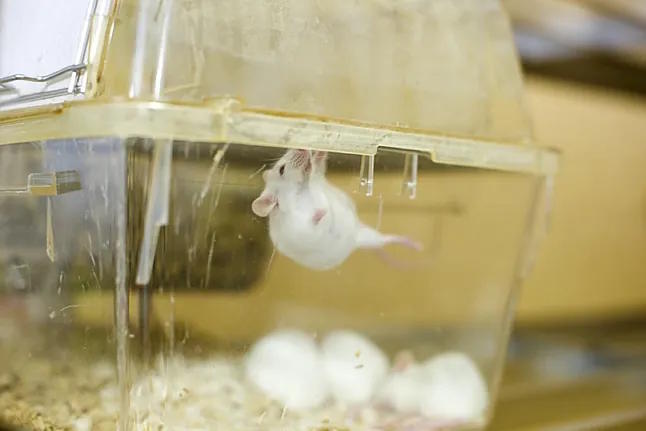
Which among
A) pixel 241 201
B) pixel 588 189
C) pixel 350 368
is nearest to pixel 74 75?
pixel 241 201

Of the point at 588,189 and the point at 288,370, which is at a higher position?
the point at 588,189

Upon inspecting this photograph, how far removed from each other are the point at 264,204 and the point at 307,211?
29 millimetres

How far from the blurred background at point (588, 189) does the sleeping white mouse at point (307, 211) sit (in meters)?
0.60

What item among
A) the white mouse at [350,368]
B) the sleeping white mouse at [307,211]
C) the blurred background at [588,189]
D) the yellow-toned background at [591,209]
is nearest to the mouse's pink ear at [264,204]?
the sleeping white mouse at [307,211]

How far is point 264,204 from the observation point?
18.0 inches

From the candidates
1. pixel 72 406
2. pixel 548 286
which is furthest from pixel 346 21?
pixel 548 286

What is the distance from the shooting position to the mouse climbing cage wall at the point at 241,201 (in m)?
0.43

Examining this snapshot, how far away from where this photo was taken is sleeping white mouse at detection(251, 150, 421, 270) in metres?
0.46

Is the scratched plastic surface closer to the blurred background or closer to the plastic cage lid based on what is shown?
the plastic cage lid

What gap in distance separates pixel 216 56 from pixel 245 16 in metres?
0.03

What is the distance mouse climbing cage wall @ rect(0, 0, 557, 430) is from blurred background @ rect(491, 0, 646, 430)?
1.66 ft

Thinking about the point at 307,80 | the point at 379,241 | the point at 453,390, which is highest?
the point at 307,80

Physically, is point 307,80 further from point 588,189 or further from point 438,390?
point 588,189

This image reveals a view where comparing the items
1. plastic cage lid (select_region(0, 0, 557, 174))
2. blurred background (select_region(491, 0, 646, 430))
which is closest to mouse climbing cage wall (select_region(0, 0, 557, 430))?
plastic cage lid (select_region(0, 0, 557, 174))
